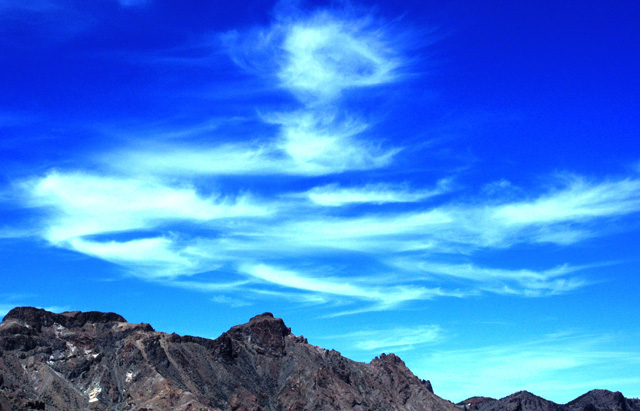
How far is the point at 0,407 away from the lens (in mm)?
84750

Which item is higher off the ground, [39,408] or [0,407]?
[39,408]

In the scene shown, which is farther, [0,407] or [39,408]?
[39,408]

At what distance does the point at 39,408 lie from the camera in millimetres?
134375

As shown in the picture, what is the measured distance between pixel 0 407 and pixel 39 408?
177ft
